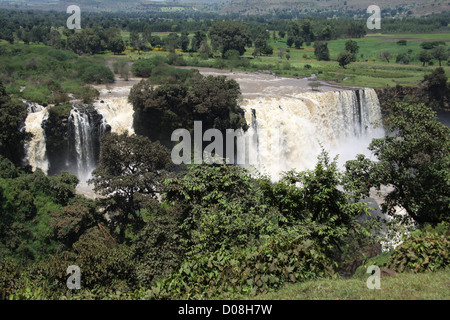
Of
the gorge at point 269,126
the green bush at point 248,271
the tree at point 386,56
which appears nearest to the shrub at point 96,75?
the gorge at point 269,126

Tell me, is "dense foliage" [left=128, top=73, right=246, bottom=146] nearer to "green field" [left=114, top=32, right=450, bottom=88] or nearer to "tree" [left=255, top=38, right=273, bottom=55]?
"green field" [left=114, top=32, right=450, bottom=88]

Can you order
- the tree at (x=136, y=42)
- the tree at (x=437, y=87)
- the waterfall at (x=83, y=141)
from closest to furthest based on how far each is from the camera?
the waterfall at (x=83, y=141) → the tree at (x=437, y=87) → the tree at (x=136, y=42)

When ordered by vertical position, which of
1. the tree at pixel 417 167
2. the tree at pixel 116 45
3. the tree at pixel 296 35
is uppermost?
the tree at pixel 296 35

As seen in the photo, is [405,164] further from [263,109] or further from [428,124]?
[263,109]

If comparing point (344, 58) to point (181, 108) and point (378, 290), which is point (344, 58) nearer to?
point (181, 108)

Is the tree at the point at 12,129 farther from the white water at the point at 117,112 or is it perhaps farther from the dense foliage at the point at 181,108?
the dense foliage at the point at 181,108

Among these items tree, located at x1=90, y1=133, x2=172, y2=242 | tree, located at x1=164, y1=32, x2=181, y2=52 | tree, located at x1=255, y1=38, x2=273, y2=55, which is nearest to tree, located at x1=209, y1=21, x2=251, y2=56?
tree, located at x1=255, y1=38, x2=273, y2=55

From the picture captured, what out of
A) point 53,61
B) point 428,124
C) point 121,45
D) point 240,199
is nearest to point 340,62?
point 121,45
